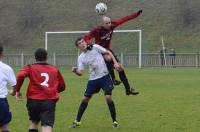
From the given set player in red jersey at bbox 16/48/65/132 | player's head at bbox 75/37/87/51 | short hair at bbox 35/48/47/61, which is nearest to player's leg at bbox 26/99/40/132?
player in red jersey at bbox 16/48/65/132

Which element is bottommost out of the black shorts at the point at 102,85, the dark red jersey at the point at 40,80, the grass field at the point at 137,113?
the grass field at the point at 137,113

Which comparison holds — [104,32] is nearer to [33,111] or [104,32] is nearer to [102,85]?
[102,85]

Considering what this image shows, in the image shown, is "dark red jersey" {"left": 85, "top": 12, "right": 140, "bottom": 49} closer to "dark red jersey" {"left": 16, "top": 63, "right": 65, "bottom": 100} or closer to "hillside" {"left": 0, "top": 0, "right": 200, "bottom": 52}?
"dark red jersey" {"left": 16, "top": 63, "right": 65, "bottom": 100}

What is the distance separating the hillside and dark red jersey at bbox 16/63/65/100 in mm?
43054

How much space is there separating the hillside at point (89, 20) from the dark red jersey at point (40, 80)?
1695 inches

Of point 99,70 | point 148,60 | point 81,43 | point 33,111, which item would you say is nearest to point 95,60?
point 99,70

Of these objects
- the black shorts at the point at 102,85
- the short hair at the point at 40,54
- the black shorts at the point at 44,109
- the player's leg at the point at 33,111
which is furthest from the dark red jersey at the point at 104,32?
the black shorts at the point at 44,109

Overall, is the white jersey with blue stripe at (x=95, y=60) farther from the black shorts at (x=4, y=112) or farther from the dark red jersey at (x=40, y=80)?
the black shorts at (x=4, y=112)

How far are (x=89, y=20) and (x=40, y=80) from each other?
167 feet

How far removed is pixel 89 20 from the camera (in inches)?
2365

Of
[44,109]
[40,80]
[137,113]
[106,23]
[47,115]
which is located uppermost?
[106,23]

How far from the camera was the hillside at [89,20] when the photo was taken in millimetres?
55156

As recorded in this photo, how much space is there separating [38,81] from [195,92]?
1311 centimetres

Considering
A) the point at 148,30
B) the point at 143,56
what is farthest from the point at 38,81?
the point at 148,30
